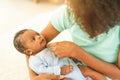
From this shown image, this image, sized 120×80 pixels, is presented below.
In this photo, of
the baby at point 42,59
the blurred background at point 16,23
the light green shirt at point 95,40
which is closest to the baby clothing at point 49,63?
the baby at point 42,59

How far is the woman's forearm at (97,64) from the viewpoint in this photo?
108cm

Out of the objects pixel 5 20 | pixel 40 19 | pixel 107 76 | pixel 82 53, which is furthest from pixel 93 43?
pixel 5 20

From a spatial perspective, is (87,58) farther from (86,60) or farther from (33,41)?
(33,41)

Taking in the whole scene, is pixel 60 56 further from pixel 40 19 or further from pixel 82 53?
pixel 40 19

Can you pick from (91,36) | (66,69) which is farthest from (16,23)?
(91,36)

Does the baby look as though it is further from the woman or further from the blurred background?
the blurred background

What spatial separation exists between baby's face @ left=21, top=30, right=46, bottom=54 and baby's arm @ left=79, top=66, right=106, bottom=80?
225 mm

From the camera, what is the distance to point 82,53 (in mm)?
1079

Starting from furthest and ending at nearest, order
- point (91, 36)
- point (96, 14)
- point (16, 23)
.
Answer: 1. point (16, 23)
2. point (91, 36)
3. point (96, 14)

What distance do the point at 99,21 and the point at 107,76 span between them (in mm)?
329

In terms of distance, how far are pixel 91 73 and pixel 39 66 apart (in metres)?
0.24

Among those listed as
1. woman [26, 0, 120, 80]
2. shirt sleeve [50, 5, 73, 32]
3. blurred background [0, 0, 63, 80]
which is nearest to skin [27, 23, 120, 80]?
woman [26, 0, 120, 80]

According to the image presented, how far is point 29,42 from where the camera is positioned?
1.18m

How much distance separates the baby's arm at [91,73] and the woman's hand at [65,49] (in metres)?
0.11
